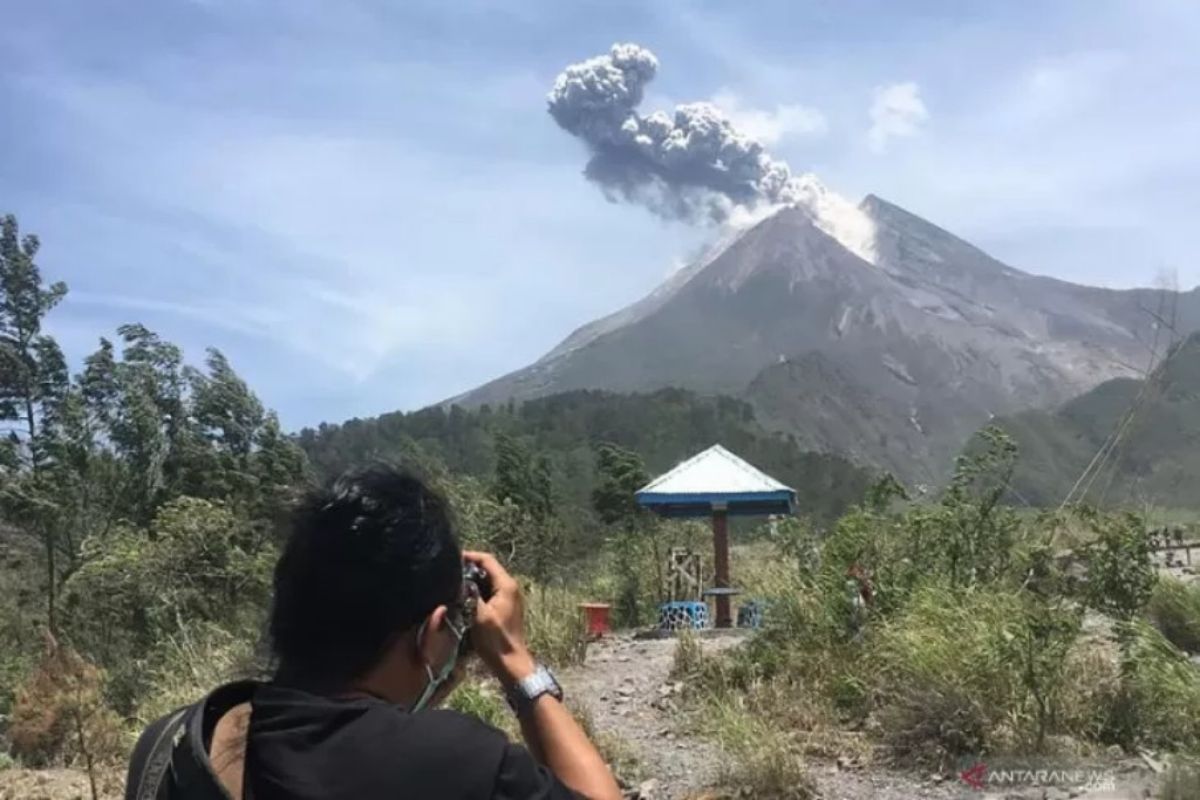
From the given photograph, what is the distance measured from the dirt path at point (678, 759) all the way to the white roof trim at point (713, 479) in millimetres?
3000

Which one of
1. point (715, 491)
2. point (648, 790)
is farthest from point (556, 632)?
point (715, 491)

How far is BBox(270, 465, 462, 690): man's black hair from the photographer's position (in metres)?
1.04

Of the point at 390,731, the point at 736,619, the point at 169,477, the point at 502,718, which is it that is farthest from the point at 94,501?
the point at 390,731

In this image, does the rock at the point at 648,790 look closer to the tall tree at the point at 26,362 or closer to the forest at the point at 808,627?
the forest at the point at 808,627

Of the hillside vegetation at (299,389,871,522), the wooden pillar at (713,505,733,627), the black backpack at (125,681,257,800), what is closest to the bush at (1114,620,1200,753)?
the black backpack at (125,681,257,800)

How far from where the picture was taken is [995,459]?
19.6 ft

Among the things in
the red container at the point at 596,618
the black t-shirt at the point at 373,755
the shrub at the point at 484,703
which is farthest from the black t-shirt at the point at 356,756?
the red container at the point at 596,618

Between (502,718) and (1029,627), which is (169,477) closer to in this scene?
(502,718)

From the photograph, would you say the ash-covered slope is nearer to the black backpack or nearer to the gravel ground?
the gravel ground

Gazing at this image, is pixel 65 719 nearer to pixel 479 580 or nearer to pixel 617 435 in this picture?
pixel 479 580

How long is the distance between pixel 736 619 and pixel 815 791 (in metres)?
5.45

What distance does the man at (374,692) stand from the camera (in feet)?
3.06

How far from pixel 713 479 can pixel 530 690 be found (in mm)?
9411

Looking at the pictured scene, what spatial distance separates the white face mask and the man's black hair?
1 centimetres
